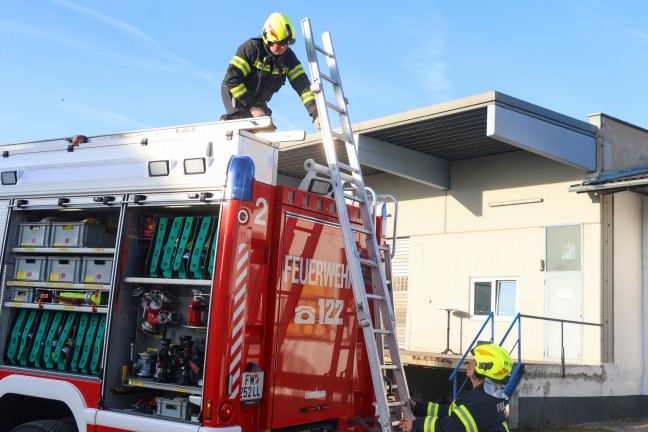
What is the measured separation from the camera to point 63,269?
243 inches

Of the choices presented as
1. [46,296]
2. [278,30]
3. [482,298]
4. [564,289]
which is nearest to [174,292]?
[46,296]

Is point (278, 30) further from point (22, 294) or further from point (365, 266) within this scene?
point (22, 294)

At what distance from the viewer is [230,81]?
6438mm

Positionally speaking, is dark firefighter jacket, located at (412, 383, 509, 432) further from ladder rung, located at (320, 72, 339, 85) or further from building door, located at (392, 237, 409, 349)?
building door, located at (392, 237, 409, 349)

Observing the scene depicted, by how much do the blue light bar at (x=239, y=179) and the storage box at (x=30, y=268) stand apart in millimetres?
2211

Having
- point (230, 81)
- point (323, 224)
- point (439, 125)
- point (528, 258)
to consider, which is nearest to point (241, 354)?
point (323, 224)

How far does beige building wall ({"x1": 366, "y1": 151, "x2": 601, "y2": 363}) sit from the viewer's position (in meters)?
13.9

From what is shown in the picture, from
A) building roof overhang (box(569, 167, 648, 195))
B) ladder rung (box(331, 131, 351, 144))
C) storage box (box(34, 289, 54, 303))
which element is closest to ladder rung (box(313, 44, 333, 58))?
ladder rung (box(331, 131, 351, 144))

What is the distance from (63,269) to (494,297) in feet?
35.1

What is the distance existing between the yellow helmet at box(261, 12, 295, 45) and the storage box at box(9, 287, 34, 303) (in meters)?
3.02

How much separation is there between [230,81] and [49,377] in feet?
9.49

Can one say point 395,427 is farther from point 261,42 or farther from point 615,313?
point 615,313

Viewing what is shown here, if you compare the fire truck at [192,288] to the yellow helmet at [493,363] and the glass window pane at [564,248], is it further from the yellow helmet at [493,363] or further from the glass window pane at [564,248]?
the glass window pane at [564,248]

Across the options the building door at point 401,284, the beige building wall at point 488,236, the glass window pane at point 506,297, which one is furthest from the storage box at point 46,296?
the building door at point 401,284
